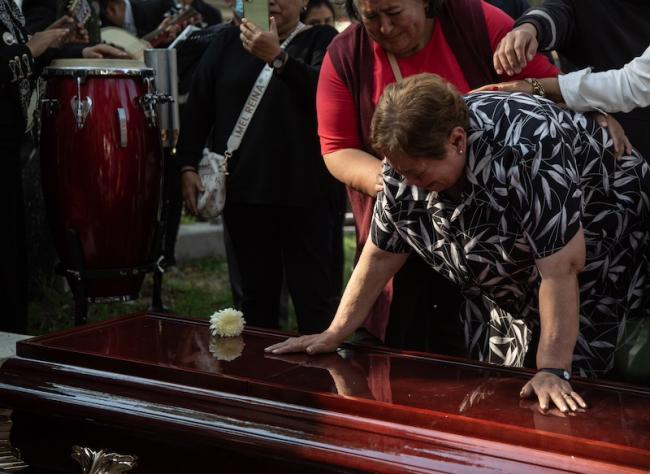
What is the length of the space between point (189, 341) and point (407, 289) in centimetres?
60

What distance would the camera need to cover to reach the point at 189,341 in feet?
8.94

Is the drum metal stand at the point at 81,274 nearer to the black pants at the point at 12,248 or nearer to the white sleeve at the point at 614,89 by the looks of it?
the black pants at the point at 12,248

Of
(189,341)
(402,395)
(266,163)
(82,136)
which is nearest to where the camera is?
(402,395)

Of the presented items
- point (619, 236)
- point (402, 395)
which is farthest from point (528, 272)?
point (402, 395)

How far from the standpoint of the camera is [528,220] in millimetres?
2236

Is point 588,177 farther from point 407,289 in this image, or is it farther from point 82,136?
point 82,136

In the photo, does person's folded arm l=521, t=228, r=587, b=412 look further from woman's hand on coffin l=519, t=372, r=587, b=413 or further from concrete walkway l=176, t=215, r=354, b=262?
concrete walkway l=176, t=215, r=354, b=262

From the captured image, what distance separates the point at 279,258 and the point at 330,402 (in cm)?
158

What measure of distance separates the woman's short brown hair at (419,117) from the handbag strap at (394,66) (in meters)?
0.60

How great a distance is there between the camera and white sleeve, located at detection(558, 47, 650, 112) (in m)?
2.53

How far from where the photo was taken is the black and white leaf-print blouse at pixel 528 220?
2.23m

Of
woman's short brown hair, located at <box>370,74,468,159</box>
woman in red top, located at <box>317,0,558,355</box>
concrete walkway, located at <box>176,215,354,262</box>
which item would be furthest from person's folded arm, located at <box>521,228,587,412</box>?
concrete walkway, located at <box>176,215,354,262</box>

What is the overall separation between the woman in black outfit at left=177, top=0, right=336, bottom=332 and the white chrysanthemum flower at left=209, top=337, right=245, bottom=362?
91 cm

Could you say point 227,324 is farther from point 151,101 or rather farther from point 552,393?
point 151,101
